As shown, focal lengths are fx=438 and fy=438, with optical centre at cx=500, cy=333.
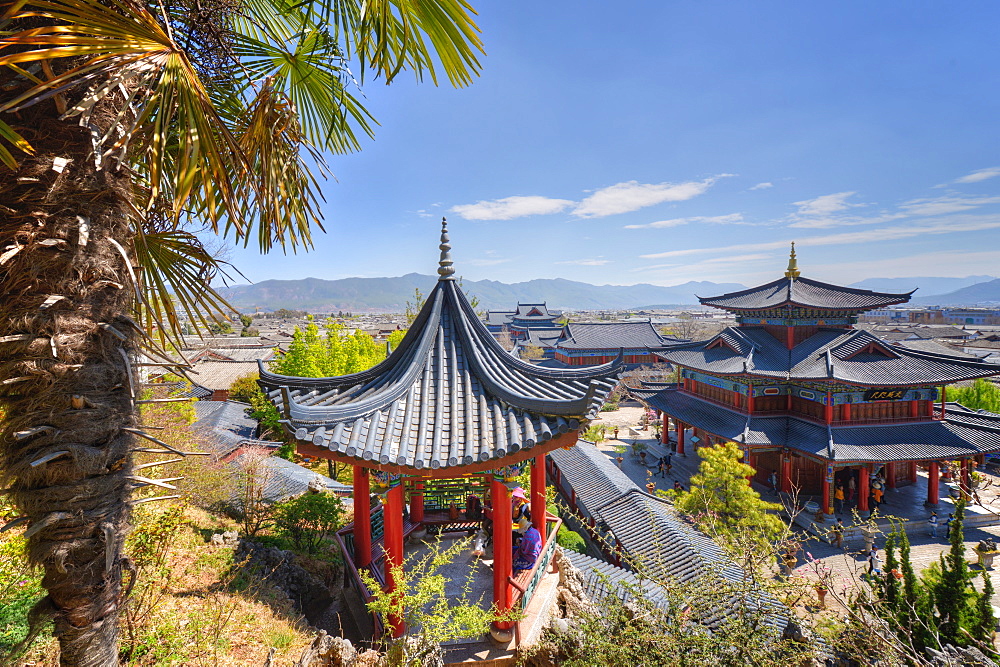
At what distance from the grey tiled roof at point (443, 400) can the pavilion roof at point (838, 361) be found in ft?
54.3

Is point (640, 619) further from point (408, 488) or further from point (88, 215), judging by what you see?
point (88, 215)

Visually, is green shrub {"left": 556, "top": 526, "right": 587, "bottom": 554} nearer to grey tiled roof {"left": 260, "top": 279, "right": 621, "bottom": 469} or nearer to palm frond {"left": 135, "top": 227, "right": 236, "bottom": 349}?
grey tiled roof {"left": 260, "top": 279, "right": 621, "bottom": 469}

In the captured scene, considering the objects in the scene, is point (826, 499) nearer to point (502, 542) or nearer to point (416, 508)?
point (416, 508)

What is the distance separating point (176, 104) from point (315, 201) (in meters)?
1.57

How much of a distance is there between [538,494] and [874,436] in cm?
1833

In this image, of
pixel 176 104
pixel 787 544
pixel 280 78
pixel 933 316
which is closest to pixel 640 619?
pixel 787 544

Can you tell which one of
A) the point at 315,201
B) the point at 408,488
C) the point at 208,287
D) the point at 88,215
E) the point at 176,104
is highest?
the point at 176,104

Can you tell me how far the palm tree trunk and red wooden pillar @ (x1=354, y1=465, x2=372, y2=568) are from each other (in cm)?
432

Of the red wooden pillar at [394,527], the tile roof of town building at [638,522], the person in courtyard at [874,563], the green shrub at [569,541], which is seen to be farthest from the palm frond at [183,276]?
the person in courtyard at [874,563]

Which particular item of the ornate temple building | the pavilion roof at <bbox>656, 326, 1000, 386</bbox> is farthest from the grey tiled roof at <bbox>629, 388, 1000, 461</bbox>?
the pavilion roof at <bbox>656, 326, 1000, 386</bbox>

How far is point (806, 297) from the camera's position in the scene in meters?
21.4

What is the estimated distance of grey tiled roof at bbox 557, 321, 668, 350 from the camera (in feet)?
146

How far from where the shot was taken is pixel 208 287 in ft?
12.3

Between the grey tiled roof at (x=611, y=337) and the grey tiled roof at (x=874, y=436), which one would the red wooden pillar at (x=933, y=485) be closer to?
the grey tiled roof at (x=874, y=436)
